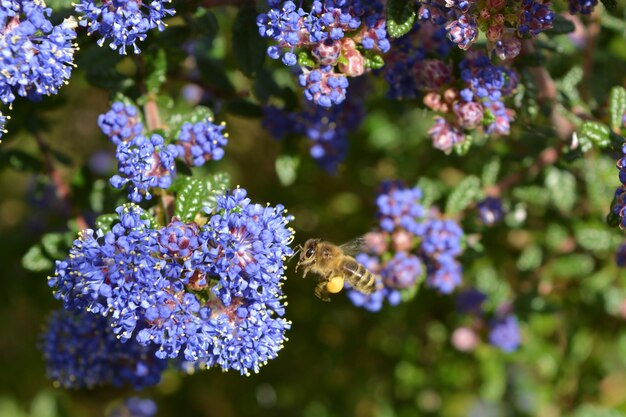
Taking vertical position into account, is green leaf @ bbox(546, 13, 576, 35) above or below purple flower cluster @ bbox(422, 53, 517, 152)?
above

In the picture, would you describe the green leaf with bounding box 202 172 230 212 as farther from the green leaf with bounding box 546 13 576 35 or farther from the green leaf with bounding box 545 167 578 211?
the green leaf with bounding box 545 167 578 211

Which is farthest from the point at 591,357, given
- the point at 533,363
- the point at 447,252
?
the point at 447,252

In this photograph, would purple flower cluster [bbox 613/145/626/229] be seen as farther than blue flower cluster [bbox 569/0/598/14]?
No

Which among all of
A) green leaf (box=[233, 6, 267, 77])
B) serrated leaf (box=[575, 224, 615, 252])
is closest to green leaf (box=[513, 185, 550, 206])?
serrated leaf (box=[575, 224, 615, 252])

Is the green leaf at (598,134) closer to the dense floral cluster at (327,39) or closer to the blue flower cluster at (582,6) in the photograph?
the blue flower cluster at (582,6)

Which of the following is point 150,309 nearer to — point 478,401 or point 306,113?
point 306,113

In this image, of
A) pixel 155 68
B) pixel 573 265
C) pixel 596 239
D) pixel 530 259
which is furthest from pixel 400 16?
pixel 573 265
